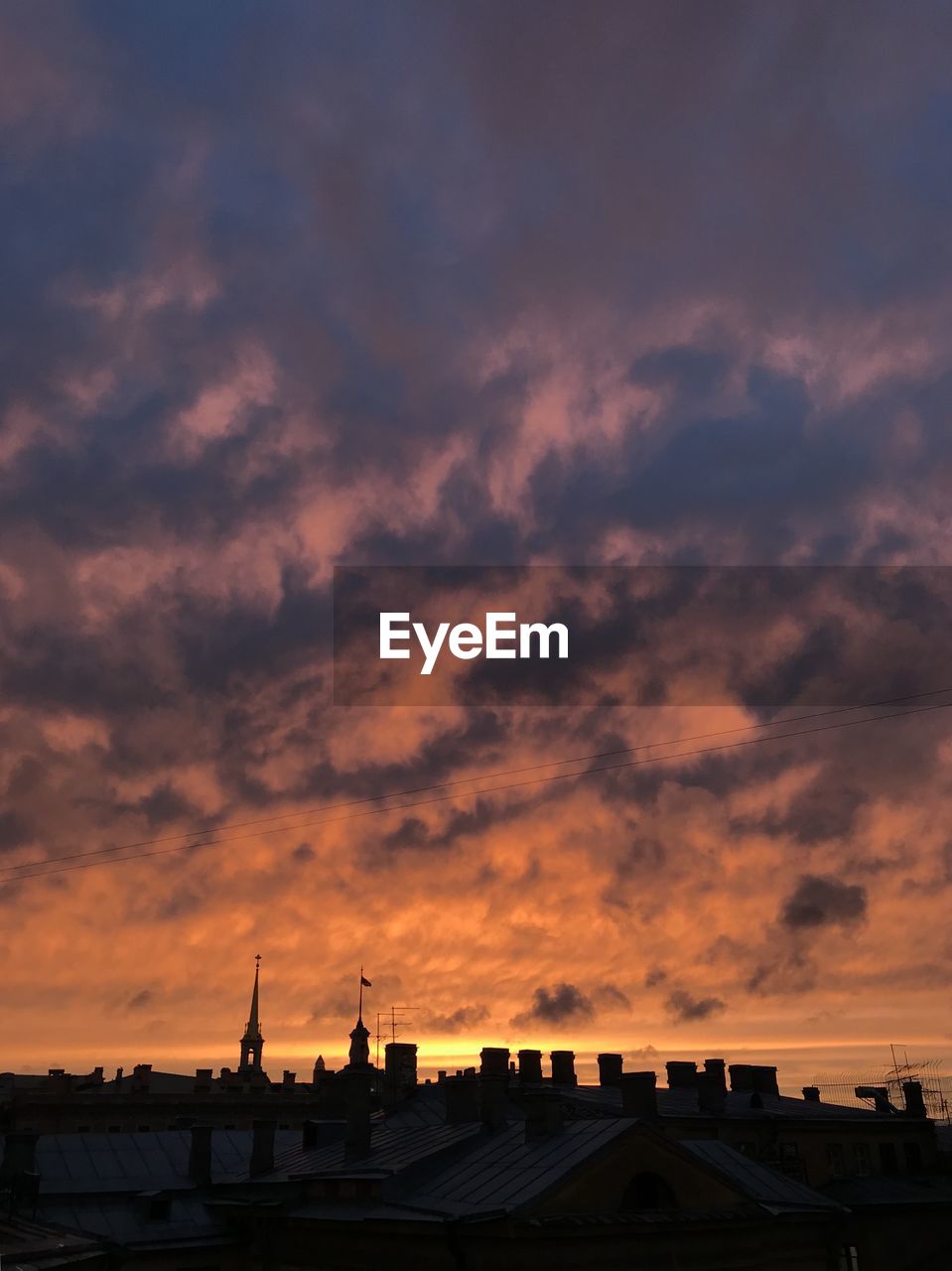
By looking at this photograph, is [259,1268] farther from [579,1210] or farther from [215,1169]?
[579,1210]

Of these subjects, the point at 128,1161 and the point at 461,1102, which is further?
the point at 128,1161

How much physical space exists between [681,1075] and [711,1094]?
9980 mm

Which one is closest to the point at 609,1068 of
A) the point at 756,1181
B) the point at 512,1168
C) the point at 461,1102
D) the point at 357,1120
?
the point at 461,1102

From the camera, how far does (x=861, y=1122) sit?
58.4 meters

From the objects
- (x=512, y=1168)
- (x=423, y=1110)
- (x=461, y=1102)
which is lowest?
(x=512, y=1168)

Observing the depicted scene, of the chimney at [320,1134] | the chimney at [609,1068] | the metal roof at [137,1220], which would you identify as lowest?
the metal roof at [137,1220]

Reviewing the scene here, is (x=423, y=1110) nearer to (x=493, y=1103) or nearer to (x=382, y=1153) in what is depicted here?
(x=382, y=1153)

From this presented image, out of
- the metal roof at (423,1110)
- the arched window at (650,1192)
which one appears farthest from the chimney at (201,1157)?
the arched window at (650,1192)

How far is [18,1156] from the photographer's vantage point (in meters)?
42.2

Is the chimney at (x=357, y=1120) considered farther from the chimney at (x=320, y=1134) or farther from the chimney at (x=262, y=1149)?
the chimney at (x=262, y=1149)

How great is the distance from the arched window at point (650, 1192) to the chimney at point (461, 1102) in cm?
1079

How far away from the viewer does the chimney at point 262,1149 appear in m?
44.1

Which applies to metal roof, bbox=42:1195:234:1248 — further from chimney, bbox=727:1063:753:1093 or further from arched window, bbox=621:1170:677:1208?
chimney, bbox=727:1063:753:1093

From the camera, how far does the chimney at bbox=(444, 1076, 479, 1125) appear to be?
141ft
